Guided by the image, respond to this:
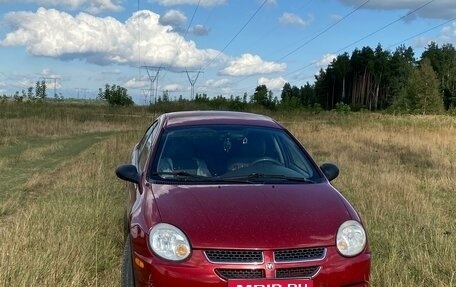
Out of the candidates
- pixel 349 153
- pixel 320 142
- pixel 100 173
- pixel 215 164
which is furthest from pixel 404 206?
pixel 320 142

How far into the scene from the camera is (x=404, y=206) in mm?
7957

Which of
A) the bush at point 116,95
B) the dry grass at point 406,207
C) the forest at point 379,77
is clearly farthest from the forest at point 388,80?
the dry grass at point 406,207

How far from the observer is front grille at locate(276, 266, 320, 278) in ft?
10.9

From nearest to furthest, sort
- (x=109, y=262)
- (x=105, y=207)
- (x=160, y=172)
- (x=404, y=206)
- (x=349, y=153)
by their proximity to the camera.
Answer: (x=160, y=172), (x=109, y=262), (x=105, y=207), (x=404, y=206), (x=349, y=153)

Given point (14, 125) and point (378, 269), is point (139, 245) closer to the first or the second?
point (378, 269)

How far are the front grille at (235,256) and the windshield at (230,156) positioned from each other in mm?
1086

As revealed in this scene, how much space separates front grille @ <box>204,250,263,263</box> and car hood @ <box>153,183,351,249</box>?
0.13ft

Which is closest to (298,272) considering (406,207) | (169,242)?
(169,242)

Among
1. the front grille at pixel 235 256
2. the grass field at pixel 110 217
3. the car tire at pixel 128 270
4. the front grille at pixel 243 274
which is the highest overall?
the front grille at pixel 235 256

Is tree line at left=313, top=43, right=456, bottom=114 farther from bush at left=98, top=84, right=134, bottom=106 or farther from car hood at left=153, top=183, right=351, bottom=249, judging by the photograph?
car hood at left=153, top=183, right=351, bottom=249

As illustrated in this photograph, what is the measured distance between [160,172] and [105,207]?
2.74 meters

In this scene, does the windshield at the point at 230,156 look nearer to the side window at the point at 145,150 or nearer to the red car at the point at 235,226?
the red car at the point at 235,226

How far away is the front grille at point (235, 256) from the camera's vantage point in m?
3.31

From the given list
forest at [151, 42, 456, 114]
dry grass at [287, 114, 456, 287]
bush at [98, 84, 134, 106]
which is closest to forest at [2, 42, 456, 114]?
forest at [151, 42, 456, 114]
